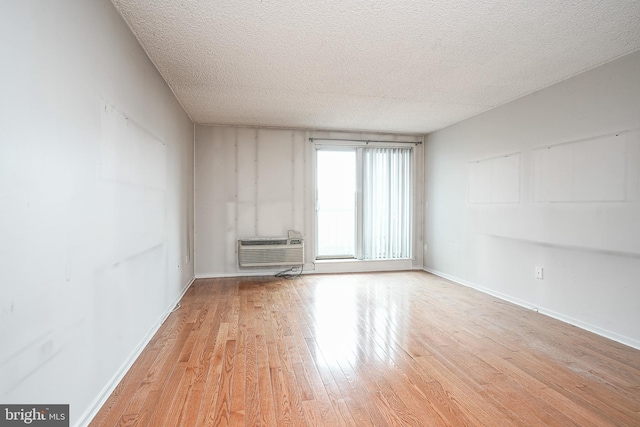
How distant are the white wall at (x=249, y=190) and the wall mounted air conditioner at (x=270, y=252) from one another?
0.51 ft

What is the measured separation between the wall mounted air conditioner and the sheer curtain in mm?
1188

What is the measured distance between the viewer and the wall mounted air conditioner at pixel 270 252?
4.84 m

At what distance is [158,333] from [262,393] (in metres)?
1.37

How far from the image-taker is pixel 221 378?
2.01 m

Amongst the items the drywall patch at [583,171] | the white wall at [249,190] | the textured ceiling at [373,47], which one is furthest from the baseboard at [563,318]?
the textured ceiling at [373,47]

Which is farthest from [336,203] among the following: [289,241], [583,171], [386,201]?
[583,171]

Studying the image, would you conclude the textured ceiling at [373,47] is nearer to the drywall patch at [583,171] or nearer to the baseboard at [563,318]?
the drywall patch at [583,171]

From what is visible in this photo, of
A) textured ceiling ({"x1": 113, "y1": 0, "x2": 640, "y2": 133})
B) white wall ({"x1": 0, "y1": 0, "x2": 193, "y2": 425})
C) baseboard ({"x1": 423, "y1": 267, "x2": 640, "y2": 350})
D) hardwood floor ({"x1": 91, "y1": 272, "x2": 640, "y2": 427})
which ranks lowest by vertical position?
hardwood floor ({"x1": 91, "y1": 272, "x2": 640, "y2": 427})

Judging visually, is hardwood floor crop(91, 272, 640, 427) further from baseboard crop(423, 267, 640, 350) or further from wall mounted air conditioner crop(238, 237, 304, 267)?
wall mounted air conditioner crop(238, 237, 304, 267)

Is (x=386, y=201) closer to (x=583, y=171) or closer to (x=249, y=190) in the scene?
(x=249, y=190)

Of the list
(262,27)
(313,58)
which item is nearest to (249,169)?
(313,58)

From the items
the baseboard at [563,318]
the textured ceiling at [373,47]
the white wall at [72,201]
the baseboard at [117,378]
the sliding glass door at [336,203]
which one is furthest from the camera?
the sliding glass door at [336,203]

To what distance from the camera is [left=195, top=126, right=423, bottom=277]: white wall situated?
4871 millimetres

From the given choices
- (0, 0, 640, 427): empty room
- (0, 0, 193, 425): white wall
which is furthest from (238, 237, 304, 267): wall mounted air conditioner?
(0, 0, 193, 425): white wall
